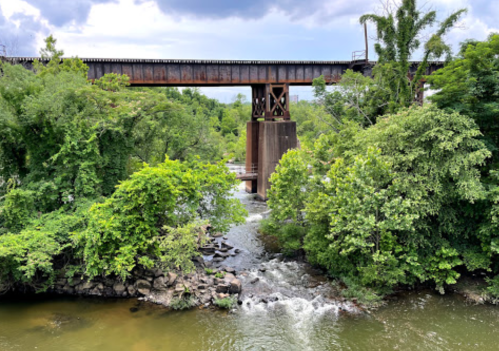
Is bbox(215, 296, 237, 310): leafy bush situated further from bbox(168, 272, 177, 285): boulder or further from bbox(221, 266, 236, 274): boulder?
bbox(221, 266, 236, 274): boulder

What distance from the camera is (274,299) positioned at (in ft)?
51.3

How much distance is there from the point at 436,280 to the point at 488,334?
282 cm

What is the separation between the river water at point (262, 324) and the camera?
12.7 m

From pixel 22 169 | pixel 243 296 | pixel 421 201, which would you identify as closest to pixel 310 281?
pixel 243 296

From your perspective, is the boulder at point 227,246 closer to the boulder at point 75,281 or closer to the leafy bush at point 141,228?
the leafy bush at point 141,228

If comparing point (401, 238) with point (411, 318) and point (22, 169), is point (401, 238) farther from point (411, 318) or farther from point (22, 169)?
point (22, 169)

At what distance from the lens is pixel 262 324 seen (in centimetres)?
1395

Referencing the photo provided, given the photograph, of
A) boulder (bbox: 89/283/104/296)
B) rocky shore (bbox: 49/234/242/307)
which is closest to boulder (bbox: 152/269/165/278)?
rocky shore (bbox: 49/234/242/307)

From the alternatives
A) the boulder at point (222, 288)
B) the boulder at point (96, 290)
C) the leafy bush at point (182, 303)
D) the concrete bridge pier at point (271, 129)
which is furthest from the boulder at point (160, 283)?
the concrete bridge pier at point (271, 129)

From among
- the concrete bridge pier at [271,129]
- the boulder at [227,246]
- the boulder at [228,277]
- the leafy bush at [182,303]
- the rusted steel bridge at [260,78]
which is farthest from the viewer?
the concrete bridge pier at [271,129]

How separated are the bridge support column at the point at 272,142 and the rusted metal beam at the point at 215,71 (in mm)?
4366

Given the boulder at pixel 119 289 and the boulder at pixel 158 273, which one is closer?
the boulder at pixel 119 289

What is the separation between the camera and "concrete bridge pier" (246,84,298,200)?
1264 inches

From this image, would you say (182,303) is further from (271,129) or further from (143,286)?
(271,129)
